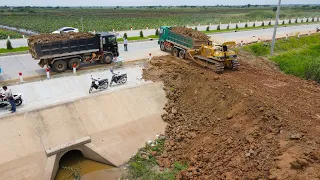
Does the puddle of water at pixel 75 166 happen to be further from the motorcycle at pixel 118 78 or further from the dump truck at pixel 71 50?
the dump truck at pixel 71 50

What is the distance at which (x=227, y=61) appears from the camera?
18.4 meters

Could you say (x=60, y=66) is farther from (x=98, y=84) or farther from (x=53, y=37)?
(x=98, y=84)

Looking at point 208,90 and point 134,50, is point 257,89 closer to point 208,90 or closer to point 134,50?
point 208,90

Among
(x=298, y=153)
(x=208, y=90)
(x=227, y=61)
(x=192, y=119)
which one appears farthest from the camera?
(x=227, y=61)

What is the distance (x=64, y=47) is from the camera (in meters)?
17.3

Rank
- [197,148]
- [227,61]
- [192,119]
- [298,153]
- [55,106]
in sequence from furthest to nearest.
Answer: [227,61] → [192,119] → [55,106] → [197,148] → [298,153]

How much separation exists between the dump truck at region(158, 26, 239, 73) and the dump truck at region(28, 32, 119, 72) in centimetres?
536

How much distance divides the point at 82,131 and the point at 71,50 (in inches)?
272

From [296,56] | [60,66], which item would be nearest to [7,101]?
[60,66]

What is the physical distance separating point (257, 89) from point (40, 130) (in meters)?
11.5

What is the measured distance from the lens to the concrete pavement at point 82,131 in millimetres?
11198

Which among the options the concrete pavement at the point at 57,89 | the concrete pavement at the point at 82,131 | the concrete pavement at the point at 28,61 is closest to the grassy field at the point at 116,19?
the concrete pavement at the point at 28,61

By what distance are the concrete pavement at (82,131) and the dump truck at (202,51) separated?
16.5ft

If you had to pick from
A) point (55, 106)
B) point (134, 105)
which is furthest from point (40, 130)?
point (134, 105)
